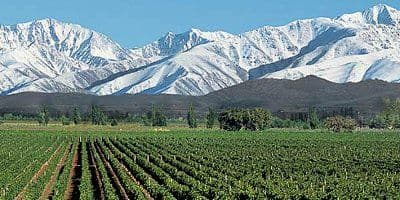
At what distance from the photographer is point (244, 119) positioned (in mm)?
161000

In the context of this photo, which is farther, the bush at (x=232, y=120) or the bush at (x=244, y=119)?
the bush at (x=244, y=119)

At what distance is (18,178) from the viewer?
158 ft

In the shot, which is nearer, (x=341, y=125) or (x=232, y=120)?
(x=341, y=125)

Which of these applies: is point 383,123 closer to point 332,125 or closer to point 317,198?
point 332,125

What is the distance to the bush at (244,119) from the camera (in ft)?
526

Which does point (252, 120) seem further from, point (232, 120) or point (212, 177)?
point (212, 177)

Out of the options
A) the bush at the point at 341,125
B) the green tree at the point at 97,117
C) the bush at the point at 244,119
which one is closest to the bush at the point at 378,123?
the bush at the point at 341,125

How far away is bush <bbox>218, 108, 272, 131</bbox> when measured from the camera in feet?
526

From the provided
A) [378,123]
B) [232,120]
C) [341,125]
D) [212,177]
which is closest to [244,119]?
[232,120]

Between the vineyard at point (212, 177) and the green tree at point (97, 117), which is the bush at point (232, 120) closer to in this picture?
the green tree at point (97, 117)

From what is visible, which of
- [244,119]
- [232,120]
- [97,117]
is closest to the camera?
[232,120]

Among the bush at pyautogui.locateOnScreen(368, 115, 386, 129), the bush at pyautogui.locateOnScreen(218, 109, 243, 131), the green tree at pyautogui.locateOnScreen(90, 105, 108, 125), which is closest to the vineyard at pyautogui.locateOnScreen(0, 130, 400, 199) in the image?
the bush at pyautogui.locateOnScreen(218, 109, 243, 131)

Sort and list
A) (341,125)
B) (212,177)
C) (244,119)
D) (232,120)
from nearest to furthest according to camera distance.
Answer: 1. (212,177)
2. (341,125)
3. (232,120)
4. (244,119)

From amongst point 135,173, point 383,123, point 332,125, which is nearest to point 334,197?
point 135,173
